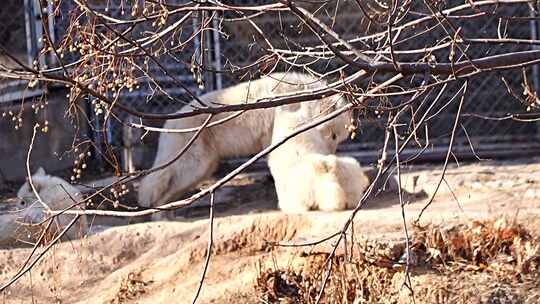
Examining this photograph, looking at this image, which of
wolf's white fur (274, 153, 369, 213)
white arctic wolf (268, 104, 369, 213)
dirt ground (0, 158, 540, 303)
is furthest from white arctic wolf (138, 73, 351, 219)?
dirt ground (0, 158, 540, 303)

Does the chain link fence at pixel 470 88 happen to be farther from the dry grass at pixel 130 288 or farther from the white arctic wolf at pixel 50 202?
the dry grass at pixel 130 288

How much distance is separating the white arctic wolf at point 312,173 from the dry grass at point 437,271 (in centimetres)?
165

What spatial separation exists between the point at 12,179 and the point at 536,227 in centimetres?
509

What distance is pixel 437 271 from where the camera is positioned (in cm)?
548

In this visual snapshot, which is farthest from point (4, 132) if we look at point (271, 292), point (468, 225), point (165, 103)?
point (468, 225)

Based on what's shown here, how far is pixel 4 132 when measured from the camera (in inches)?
362

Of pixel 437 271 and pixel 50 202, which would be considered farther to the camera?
pixel 50 202

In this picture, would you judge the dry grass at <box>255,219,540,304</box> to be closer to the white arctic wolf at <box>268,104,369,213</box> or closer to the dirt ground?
the dirt ground

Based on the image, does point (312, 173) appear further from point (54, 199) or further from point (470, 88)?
point (470, 88)

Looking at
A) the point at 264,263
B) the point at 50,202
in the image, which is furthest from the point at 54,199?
the point at 264,263

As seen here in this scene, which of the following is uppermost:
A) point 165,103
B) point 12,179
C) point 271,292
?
point 165,103

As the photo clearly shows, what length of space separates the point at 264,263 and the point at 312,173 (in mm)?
1838

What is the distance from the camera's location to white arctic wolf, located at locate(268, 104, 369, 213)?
7.31 meters

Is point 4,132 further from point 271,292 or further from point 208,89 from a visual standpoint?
point 271,292
